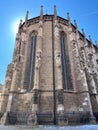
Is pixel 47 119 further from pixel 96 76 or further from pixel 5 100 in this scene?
pixel 96 76

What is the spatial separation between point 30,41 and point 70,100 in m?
10.6

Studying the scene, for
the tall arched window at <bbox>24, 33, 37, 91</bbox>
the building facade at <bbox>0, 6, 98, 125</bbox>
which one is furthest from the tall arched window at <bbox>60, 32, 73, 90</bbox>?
the tall arched window at <bbox>24, 33, 37, 91</bbox>

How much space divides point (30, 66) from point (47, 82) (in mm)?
3468

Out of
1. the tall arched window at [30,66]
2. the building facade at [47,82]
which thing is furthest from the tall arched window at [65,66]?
the tall arched window at [30,66]

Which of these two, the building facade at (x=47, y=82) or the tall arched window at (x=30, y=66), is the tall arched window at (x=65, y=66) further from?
the tall arched window at (x=30, y=66)

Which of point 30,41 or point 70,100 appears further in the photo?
point 30,41

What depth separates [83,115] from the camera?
13297 mm

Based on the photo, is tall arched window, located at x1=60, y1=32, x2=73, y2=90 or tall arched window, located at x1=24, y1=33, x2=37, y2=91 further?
tall arched window, located at x1=60, y1=32, x2=73, y2=90

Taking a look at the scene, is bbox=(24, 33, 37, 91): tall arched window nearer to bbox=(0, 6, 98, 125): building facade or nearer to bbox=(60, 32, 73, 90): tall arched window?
bbox=(0, 6, 98, 125): building facade

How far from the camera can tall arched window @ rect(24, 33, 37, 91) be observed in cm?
1513

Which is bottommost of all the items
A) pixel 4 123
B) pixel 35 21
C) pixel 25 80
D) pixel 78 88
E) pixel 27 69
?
pixel 4 123

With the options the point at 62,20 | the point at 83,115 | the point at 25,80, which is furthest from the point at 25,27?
the point at 83,115

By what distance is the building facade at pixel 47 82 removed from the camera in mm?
12805

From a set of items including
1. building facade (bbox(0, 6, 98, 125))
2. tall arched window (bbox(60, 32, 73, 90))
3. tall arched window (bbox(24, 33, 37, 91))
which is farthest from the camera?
tall arched window (bbox(60, 32, 73, 90))
